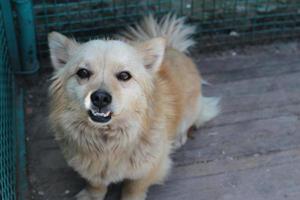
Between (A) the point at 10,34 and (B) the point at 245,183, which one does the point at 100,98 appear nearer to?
(B) the point at 245,183

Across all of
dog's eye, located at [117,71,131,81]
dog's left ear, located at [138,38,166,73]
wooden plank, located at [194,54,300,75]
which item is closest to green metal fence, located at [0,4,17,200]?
dog's eye, located at [117,71,131,81]

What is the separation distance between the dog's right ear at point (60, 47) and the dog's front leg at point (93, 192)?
2.30 feet

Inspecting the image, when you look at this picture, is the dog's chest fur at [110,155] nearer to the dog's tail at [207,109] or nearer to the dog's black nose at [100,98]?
the dog's black nose at [100,98]

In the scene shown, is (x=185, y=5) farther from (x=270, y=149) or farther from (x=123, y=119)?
(x=123, y=119)

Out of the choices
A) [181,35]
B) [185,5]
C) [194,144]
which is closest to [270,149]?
[194,144]

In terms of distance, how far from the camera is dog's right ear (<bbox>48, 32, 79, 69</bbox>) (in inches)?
107

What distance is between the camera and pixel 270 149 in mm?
3365

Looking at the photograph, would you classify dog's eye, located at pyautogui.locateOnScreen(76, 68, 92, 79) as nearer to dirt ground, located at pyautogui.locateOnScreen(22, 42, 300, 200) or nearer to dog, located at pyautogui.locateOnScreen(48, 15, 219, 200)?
dog, located at pyautogui.locateOnScreen(48, 15, 219, 200)

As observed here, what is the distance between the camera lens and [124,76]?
103 inches

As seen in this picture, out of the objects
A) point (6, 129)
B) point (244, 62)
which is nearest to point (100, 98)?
point (6, 129)

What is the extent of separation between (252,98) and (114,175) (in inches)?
52.2

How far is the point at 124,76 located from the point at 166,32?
1.02 m

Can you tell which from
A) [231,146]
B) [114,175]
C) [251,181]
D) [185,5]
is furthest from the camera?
[185,5]

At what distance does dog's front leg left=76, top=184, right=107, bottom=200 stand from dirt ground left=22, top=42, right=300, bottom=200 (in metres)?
0.08
